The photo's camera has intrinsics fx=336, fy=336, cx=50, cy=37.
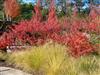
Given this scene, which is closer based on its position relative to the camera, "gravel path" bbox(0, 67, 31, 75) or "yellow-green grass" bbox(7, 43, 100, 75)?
"yellow-green grass" bbox(7, 43, 100, 75)

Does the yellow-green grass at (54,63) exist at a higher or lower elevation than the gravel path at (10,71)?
higher

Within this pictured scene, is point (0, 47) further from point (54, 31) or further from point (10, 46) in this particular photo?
point (54, 31)

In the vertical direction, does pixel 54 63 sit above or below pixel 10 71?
above

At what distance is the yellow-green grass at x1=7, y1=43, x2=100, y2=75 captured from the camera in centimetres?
813

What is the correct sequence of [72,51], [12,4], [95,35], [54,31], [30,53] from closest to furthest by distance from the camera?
[30,53] → [72,51] → [95,35] → [54,31] → [12,4]

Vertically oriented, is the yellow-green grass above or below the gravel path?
above

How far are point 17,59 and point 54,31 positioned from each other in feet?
12.2

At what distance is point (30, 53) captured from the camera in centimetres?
969

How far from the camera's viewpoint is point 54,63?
27.5 feet

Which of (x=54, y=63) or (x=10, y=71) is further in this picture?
(x=10, y=71)

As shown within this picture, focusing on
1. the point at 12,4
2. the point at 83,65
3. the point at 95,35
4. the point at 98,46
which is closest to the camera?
the point at 83,65

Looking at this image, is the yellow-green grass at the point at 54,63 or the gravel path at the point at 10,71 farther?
the gravel path at the point at 10,71

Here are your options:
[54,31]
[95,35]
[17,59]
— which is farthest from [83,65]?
[54,31]

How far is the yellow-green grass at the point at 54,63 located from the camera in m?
8.13
